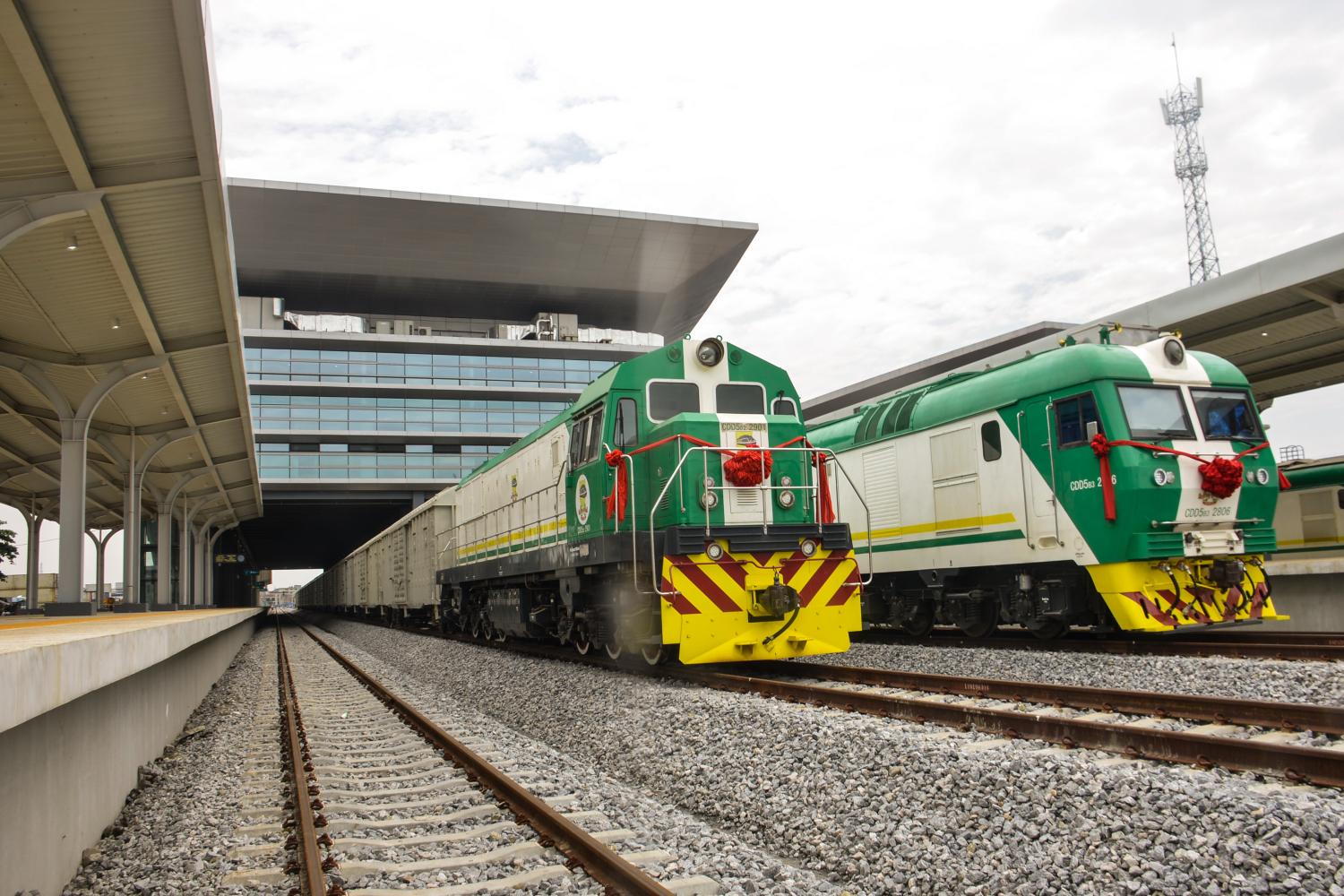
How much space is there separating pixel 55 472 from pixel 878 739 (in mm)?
22543

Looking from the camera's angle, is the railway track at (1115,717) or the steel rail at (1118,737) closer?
the steel rail at (1118,737)

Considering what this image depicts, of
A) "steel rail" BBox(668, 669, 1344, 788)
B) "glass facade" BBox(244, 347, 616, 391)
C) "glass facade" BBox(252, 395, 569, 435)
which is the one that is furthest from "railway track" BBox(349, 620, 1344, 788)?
"glass facade" BBox(244, 347, 616, 391)

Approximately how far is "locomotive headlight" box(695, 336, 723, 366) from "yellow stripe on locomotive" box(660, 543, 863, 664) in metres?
2.43

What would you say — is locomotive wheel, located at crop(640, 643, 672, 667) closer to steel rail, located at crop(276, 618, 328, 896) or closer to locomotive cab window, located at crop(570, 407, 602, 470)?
locomotive cab window, located at crop(570, 407, 602, 470)

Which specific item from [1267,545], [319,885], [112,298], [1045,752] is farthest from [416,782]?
[1267,545]

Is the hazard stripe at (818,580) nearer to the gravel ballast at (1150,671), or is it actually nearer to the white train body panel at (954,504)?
the white train body panel at (954,504)

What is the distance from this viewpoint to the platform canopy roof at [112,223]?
6.55 m

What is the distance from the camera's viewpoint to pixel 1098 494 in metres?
9.84

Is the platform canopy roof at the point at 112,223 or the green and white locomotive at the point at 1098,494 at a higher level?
the platform canopy roof at the point at 112,223

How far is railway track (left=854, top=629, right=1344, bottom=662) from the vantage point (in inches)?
352

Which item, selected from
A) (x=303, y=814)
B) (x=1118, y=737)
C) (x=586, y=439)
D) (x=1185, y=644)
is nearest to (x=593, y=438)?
(x=586, y=439)

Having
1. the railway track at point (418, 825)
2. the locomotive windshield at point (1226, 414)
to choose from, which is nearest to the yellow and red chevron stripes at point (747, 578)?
the railway track at point (418, 825)

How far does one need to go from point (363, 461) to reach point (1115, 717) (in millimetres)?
44570

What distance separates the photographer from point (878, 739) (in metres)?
5.74
